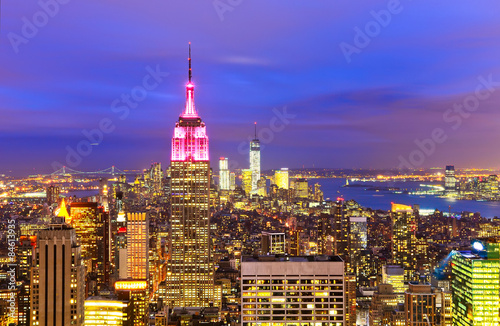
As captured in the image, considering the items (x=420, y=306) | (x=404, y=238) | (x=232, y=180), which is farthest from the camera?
(x=232, y=180)

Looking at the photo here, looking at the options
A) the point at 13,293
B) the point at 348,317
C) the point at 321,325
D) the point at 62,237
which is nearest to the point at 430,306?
the point at 348,317

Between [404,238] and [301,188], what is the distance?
35.2m

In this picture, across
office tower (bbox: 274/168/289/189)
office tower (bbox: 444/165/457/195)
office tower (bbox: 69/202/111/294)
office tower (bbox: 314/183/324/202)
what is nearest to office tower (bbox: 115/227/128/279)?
office tower (bbox: 69/202/111/294)

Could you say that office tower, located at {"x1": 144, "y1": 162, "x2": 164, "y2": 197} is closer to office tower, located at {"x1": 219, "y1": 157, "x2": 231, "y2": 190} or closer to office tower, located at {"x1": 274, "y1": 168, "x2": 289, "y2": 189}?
office tower, located at {"x1": 219, "y1": 157, "x2": 231, "y2": 190}

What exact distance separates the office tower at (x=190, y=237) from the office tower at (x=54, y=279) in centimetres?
2204

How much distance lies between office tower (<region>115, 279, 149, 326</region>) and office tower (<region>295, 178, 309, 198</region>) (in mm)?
50398

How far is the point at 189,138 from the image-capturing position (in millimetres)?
42844

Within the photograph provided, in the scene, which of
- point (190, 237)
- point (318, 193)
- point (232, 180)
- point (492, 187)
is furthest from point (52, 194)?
point (492, 187)

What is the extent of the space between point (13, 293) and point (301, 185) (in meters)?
58.6

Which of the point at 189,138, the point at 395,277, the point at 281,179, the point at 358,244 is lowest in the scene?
the point at 395,277

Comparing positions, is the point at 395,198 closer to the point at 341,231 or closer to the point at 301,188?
the point at 301,188

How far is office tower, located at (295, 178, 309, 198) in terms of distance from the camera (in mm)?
83800

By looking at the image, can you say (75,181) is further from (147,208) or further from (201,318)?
(201,318)

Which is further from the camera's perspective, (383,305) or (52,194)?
(52,194)
